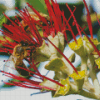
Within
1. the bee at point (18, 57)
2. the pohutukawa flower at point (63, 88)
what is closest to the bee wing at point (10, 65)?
the bee at point (18, 57)

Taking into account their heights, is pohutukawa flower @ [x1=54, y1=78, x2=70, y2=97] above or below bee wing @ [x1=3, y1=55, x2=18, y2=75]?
below

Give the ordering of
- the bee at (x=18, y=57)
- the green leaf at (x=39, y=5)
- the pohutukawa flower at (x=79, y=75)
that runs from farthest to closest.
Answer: the green leaf at (x=39, y=5), the bee at (x=18, y=57), the pohutukawa flower at (x=79, y=75)

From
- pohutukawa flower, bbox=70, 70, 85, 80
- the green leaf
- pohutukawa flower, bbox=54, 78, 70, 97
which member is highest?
the green leaf

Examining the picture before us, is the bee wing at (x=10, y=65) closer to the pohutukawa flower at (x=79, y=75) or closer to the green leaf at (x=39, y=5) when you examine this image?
the pohutukawa flower at (x=79, y=75)

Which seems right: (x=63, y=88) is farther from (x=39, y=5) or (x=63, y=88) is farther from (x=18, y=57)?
Result: (x=39, y=5)

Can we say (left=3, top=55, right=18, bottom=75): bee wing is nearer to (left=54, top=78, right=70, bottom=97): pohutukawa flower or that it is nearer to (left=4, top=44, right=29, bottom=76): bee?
(left=4, top=44, right=29, bottom=76): bee

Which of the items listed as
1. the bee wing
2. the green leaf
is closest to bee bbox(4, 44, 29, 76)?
the bee wing

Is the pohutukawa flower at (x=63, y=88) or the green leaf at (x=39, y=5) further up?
the green leaf at (x=39, y=5)

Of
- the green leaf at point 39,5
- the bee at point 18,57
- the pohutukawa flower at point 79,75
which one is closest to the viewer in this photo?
the pohutukawa flower at point 79,75

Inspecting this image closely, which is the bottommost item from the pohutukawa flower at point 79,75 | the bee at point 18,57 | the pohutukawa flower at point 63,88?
the pohutukawa flower at point 63,88

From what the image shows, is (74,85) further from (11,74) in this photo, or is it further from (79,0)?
(79,0)

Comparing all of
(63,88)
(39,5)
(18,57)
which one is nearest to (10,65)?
(18,57)
